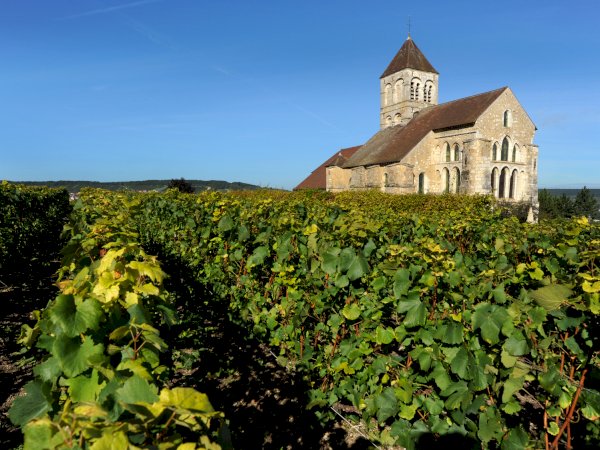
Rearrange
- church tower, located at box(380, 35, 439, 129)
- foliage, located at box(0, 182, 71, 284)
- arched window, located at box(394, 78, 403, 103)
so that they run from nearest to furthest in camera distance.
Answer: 1. foliage, located at box(0, 182, 71, 284)
2. church tower, located at box(380, 35, 439, 129)
3. arched window, located at box(394, 78, 403, 103)

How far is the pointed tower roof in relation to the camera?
43.9m

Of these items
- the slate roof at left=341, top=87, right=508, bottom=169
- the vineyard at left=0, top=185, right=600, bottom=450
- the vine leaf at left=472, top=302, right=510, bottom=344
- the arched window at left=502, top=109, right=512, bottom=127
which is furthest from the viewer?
the arched window at left=502, top=109, right=512, bottom=127

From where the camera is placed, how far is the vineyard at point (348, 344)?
1430 millimetres

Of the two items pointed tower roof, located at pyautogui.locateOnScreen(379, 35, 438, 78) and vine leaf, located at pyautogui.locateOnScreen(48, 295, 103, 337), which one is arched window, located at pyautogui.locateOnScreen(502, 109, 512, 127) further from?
vine leaf, located at pyautogui.locateOnScreen(48, 295, 103, 337)

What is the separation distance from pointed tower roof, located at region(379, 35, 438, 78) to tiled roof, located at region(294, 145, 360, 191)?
396 inches

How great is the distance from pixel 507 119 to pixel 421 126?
760 centimetres

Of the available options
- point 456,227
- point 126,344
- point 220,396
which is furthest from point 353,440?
point 456,227

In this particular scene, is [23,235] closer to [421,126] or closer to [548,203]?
[421,126]

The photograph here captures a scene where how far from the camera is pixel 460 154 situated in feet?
114

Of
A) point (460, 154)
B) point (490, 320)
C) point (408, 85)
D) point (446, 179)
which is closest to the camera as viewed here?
point (490, 320)

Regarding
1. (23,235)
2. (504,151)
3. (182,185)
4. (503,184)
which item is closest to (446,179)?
(503,184)

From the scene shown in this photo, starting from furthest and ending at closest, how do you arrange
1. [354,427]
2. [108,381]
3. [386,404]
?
[354,427], [386,404], [108,381]

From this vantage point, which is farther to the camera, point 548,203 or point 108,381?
point 548,203

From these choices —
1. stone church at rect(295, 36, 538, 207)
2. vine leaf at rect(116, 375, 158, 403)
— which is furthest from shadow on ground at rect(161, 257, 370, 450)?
stone church at rect(295, 36, 538, 207)
